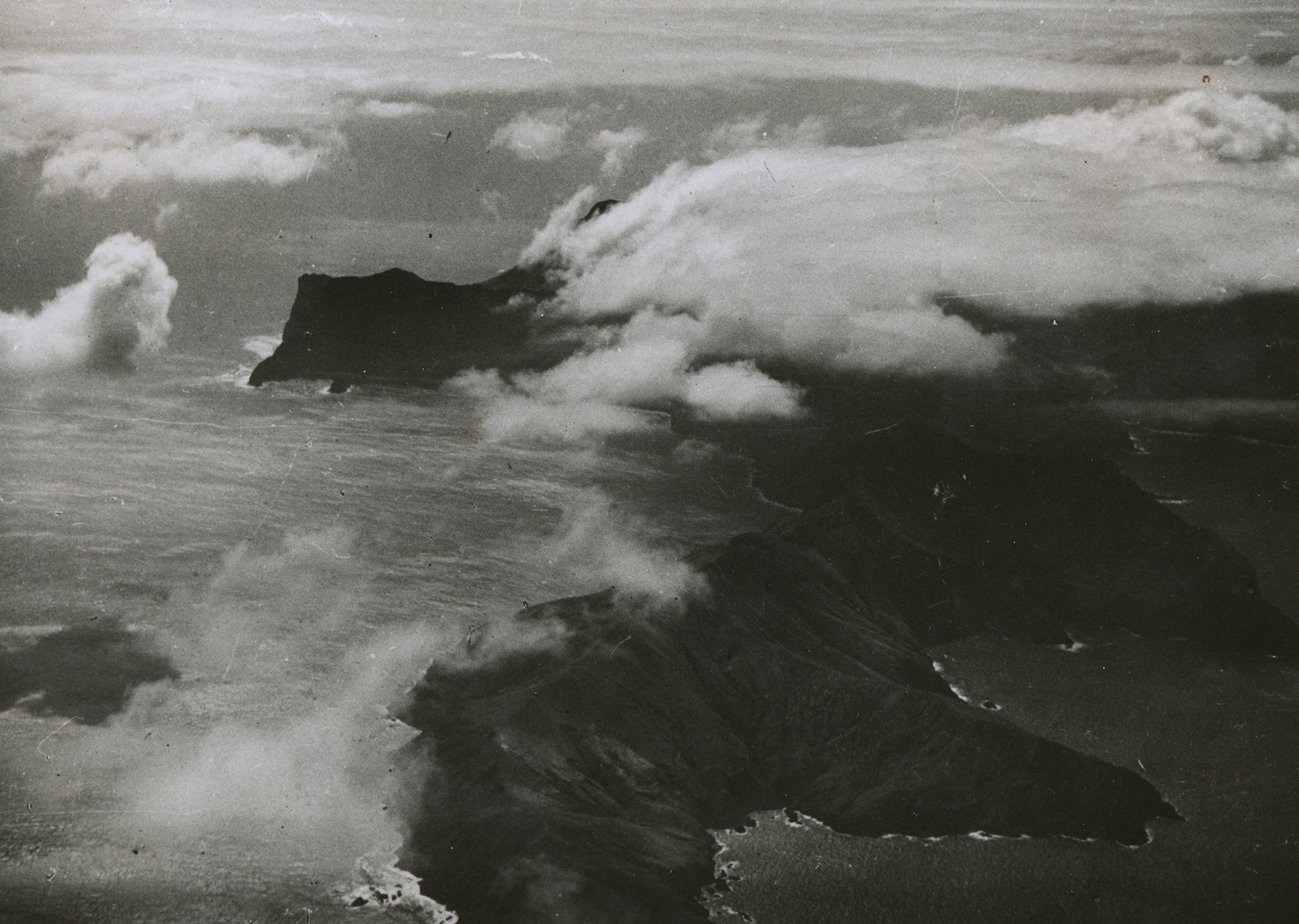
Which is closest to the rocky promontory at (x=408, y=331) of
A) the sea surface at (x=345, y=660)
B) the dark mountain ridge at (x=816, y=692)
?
the sea surface at (x=345, y=660)

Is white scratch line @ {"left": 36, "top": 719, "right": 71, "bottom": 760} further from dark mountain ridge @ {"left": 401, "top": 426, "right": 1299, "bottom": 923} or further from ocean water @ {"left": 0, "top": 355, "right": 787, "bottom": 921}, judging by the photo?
dark mountain ridge @ {"left": 401, "top": 426, "right": 1299, "bottom": 923}

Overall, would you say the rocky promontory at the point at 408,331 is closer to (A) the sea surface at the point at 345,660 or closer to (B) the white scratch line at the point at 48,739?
(A) the sea surface at the point at 345,660

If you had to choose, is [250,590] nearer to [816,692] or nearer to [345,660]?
[345,660]

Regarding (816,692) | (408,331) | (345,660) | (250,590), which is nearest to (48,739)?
(250,590)

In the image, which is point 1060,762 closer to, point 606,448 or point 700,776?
point 700,776

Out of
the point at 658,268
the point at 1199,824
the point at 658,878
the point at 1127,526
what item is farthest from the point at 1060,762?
the point at 658,268

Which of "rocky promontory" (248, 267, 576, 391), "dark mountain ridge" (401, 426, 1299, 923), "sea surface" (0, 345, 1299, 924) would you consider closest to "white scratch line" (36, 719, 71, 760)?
"sea surface" (0, 345, 1299, 924)

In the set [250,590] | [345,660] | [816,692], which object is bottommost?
[816,692]

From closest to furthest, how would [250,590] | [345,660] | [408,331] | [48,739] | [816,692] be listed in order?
[48,739] → [345,660] → [250,590] → [408,331] → [816,692]
